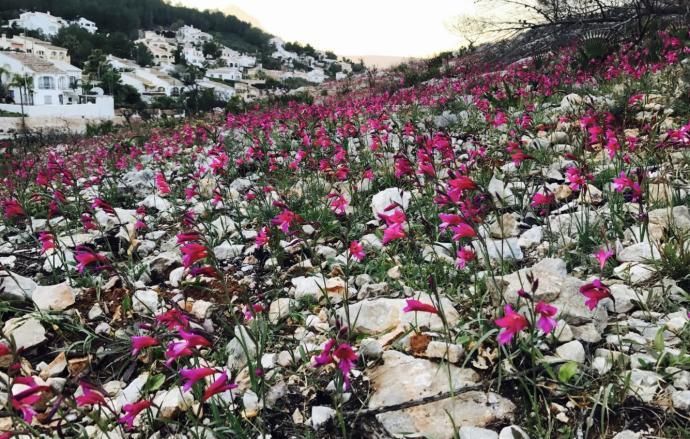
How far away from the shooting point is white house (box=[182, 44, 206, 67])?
455ft

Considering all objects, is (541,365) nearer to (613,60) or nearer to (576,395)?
(576,395)

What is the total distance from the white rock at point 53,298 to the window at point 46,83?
89940 millimetres

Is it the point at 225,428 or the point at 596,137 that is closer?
the point at 225,428

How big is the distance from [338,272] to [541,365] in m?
1.68

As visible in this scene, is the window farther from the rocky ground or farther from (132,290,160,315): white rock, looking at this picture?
(132,290,160,315): white rock

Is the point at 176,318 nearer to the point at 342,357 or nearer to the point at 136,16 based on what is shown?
the point at 342,357

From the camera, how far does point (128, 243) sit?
4.41 m

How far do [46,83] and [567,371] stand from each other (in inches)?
3665

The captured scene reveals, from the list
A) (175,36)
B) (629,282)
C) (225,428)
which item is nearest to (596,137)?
(629,282)

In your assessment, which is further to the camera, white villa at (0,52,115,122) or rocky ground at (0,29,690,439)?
white villa at (0,52,115,122)

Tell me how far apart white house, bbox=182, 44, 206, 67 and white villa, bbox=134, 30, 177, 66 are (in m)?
3.20

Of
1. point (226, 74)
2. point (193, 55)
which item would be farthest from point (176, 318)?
point (193, 55)

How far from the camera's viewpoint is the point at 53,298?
315 centimetres

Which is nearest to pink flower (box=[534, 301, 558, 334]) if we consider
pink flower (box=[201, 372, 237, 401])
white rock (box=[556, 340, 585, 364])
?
white rock (box=[556, 340, 585, 364])
